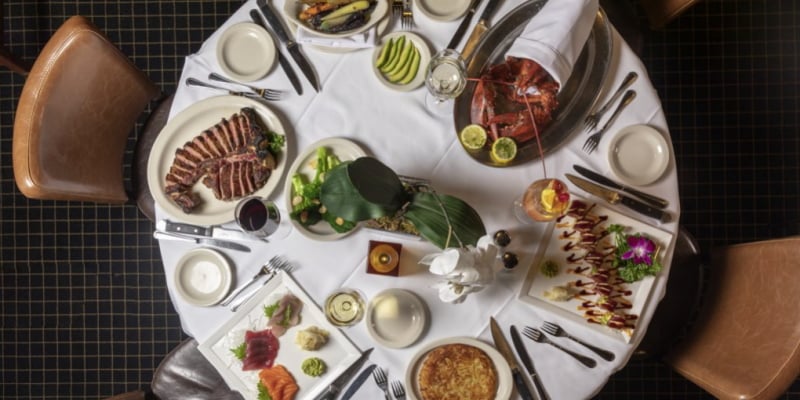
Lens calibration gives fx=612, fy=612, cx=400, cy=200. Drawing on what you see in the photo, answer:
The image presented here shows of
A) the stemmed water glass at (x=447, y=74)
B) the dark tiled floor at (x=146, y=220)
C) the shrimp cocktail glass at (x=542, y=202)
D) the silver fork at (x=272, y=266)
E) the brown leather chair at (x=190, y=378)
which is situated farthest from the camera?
the dark tiled floor at (x=146, y=220)

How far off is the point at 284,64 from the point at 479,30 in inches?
23.1

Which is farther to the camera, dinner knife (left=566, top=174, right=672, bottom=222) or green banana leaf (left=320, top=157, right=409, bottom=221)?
dinner knife (left=566, top=174, right=672, bottom=222)

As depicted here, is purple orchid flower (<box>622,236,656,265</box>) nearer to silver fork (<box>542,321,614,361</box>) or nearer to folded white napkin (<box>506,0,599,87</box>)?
silver fork (<box>542,321,614,361</box>)

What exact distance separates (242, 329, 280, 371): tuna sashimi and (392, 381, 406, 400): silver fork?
360mm

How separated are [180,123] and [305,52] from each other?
1.41ft

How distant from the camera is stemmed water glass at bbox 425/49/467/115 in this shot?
5.59 ft

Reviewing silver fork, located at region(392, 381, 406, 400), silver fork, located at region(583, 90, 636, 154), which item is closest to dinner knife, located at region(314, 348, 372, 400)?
silver fork, located at region(392, 381, 406, 400)

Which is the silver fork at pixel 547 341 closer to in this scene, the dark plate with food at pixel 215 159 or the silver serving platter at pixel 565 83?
the silver serving platter at pixel 565 83

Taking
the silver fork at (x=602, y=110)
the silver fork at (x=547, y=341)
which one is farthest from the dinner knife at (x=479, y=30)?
the silver fork at (x=547, y=341)

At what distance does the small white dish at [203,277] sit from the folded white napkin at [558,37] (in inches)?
40.5

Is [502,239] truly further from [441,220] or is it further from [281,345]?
[281,345]

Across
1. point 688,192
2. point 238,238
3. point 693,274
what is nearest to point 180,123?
point 238,238

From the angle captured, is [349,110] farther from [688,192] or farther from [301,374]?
[688,192]

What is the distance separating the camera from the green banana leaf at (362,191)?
1.44 m
